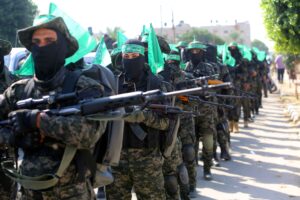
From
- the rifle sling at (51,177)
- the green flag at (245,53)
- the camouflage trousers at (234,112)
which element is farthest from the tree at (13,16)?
the rifle sling at (51,177)

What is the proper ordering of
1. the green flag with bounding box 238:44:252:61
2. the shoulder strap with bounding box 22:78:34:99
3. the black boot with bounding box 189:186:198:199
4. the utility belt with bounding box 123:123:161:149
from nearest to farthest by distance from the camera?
the shoulder strap with bounding box 22:78:34:99, the utility belt with bounding box 123:123:161:149, the black boot with bounding box 189:186:198:199, the green flag with bounding box 238:44:252:61

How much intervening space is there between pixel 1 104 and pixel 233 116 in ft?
28.8

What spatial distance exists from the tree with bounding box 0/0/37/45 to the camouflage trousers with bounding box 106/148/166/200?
1787 centimetres

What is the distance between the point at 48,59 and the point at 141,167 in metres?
1.67

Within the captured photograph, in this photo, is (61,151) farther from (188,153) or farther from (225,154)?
(225,154)

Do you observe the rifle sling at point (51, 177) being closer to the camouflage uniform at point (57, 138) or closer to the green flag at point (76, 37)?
the camouflage uniform at point (57, 138)

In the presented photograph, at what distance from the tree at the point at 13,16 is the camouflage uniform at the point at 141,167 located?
703 inches

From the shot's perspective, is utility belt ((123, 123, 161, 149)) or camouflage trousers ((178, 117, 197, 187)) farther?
camouflage trousers ((178, 117, 197, 187))

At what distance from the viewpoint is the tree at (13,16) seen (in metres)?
21.5

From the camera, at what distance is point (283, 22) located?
9.61 metres

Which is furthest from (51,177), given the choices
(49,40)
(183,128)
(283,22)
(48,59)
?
(283,22)

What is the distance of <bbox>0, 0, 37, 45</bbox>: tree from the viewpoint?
21.5 m

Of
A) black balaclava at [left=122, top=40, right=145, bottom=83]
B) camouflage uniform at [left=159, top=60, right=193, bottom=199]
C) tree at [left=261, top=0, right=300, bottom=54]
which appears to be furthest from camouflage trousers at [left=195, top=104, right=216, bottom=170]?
black balaclava at [left=122, top=40, right=145, bottom=83]

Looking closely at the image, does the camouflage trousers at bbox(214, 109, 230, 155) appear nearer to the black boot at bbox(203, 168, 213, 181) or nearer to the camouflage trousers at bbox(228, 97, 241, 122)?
the black boot at bbox(203, 168, 213, 181)
